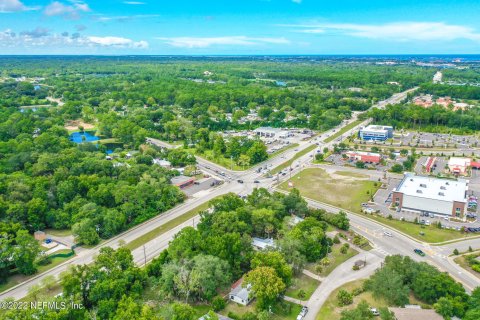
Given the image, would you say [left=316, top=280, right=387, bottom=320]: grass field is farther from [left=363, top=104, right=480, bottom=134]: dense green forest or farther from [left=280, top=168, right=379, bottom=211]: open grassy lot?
[left=363, top=104, right=480, bottom=134]: dense green forest

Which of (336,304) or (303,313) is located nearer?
(303,313)

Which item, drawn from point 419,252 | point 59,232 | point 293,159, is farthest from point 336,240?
point 293,159

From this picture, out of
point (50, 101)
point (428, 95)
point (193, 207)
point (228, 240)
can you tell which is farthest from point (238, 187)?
point (428, 95)

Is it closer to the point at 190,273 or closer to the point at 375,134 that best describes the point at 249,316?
the point at 190,273

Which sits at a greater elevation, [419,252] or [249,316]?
[249,316]

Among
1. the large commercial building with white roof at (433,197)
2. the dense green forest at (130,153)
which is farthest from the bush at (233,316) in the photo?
the large commercial building with white roof at (433,197)

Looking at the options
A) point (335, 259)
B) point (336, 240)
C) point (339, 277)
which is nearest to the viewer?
point (339, 277)
